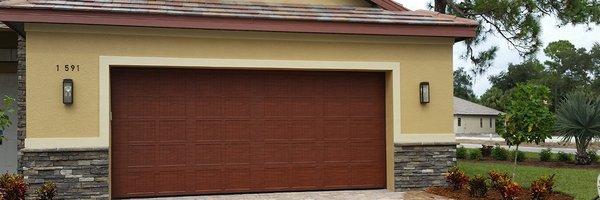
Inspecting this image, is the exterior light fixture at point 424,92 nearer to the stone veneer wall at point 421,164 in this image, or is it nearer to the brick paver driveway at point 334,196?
the stone veneer wall at point 421,164

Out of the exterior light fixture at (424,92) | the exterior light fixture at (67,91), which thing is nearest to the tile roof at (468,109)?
the exterior light fixture at (424,92)

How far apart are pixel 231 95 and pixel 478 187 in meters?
4.41

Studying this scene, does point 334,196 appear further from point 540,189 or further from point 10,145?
point 10,145

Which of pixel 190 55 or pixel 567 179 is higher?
pixel 190 55

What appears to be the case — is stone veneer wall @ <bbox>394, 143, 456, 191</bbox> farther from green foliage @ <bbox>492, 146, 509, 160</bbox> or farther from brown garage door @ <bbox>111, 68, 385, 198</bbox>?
green foliage @ <bbox>492, 146, 509, 160</bbox>

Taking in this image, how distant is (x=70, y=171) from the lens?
9.69 meters

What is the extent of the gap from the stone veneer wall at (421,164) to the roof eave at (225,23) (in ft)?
→ 6.64

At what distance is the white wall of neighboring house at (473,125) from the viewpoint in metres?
55.9

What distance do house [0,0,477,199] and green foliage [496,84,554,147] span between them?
6.31ft

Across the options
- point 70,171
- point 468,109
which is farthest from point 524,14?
point 468,109

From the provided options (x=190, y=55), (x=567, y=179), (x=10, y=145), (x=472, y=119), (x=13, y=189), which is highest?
(x=190, y=55)

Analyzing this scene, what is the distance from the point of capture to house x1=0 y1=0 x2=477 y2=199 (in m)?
9.69

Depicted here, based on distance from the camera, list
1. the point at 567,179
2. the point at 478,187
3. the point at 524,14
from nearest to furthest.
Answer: the point at 478,187, the point at 567,179, the point at 524,14

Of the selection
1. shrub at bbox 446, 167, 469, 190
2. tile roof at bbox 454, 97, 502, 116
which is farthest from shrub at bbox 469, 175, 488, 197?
tile roof at bbox 454, 97, 502, 116
